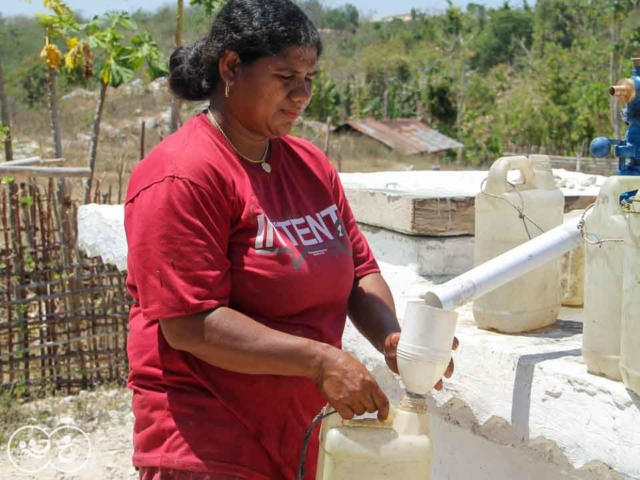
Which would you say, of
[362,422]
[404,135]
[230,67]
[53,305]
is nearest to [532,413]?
[362,422]

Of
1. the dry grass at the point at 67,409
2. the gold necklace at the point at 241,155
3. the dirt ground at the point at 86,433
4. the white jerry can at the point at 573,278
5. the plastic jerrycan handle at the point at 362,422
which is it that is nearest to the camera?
the plastic jerrycan handle at the point at 362,422

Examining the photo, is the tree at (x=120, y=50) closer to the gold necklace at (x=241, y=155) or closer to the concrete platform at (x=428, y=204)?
the concrete platform at (x=428, y=204)

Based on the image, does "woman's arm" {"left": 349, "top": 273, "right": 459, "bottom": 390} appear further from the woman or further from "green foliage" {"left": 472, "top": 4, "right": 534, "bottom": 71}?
"green foliage" {"left": 472, "top": 4, "right": 534, "bottom": 71}

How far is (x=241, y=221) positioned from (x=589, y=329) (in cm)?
76

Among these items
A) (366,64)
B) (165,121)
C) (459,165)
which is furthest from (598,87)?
(366,64)

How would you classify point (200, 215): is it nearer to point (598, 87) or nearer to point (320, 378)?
point (320, 378)

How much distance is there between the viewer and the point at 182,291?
4.99 ft

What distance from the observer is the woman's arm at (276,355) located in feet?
4.96

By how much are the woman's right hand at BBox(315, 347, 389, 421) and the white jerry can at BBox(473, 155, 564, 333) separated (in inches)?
28.2

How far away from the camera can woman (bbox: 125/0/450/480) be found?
5.04 feet

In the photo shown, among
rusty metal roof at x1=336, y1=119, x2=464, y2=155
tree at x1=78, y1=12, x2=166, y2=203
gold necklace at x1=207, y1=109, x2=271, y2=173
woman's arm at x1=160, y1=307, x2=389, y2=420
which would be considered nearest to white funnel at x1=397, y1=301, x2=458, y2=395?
woman's arm at x1=160, y1=307, x2=389, y2=420

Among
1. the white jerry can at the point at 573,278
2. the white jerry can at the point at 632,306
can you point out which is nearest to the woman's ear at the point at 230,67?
the white jerry can at the point at 632,306

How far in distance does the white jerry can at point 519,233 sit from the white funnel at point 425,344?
554mm

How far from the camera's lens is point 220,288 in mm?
1568
